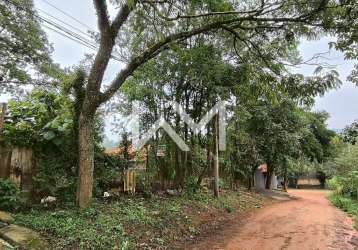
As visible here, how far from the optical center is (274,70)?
26.3 feet

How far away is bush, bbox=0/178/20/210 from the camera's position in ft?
19.8

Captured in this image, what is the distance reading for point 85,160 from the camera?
6.88m

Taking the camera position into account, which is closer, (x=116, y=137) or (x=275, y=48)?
(x=275, y=48)

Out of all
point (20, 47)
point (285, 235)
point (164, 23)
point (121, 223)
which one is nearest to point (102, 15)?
point (164, 23)

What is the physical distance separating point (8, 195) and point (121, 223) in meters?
2.11

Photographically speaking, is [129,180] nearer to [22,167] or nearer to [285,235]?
[22,167]

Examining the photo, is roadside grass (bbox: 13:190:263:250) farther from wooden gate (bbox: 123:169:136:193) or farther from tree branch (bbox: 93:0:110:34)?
tree branch (bbox: 93:0:110:34)

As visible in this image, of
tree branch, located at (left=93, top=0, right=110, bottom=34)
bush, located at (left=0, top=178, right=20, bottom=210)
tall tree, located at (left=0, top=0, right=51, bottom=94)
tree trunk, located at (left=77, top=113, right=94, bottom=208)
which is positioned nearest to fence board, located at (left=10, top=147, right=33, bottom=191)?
bush, located at (left=0, top=178, right=20, bottom=210)

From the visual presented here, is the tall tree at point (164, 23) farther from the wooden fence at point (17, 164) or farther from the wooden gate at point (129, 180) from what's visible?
the wooden gate at point (129, 180)

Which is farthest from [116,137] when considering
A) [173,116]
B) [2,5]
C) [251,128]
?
[251,128]

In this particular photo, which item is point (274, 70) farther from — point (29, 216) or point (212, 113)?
point (29, 216)

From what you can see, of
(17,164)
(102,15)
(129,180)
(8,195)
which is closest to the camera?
(8,195)

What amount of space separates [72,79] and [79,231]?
3.32 m

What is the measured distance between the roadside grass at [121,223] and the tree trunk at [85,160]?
0.95 feet
